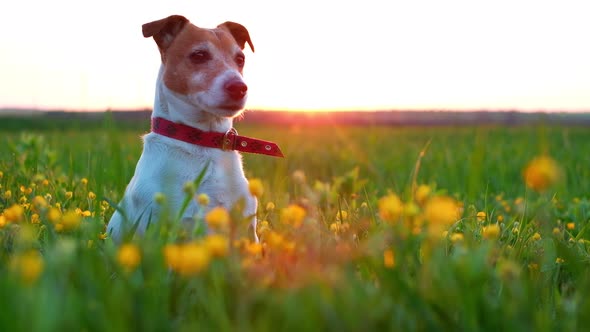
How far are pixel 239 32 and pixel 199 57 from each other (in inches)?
32.1

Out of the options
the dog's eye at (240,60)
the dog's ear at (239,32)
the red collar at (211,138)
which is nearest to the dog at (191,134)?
the red collar at (211,138)

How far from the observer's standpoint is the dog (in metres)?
3.47

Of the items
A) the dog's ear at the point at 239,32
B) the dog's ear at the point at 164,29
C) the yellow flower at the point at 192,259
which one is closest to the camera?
the yellow flower at the point at 192,259

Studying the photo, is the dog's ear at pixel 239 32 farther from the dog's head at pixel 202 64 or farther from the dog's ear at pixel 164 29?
the dog's ear at pixel 164 29

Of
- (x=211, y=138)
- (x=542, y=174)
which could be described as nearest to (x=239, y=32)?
(x=211, y=138)

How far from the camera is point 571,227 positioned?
4781mm

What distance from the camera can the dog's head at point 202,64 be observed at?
375cm

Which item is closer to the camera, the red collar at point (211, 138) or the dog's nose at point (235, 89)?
the red collar at point (211, 138)

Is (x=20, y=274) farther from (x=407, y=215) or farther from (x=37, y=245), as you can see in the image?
(x=37, y=245)

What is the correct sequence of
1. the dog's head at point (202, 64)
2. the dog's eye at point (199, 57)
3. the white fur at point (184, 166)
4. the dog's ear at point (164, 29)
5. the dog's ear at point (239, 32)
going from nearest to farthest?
the white fur at point (184, 166), the dog's head at point (202, 64), the dog's eye at point (199, 57), the dog's ear at point (164, 29), the dog's ear at point (239, 32)

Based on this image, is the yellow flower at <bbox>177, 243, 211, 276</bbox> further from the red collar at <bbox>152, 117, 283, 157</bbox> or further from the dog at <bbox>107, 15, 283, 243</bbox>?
the red collar at <bbox>152, 117, 283, 157</bbox>

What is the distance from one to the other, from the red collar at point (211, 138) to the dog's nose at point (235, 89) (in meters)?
Answer: 0.23

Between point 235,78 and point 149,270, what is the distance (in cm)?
206

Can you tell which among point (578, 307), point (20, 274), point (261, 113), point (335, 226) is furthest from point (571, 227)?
point (261, 113)
